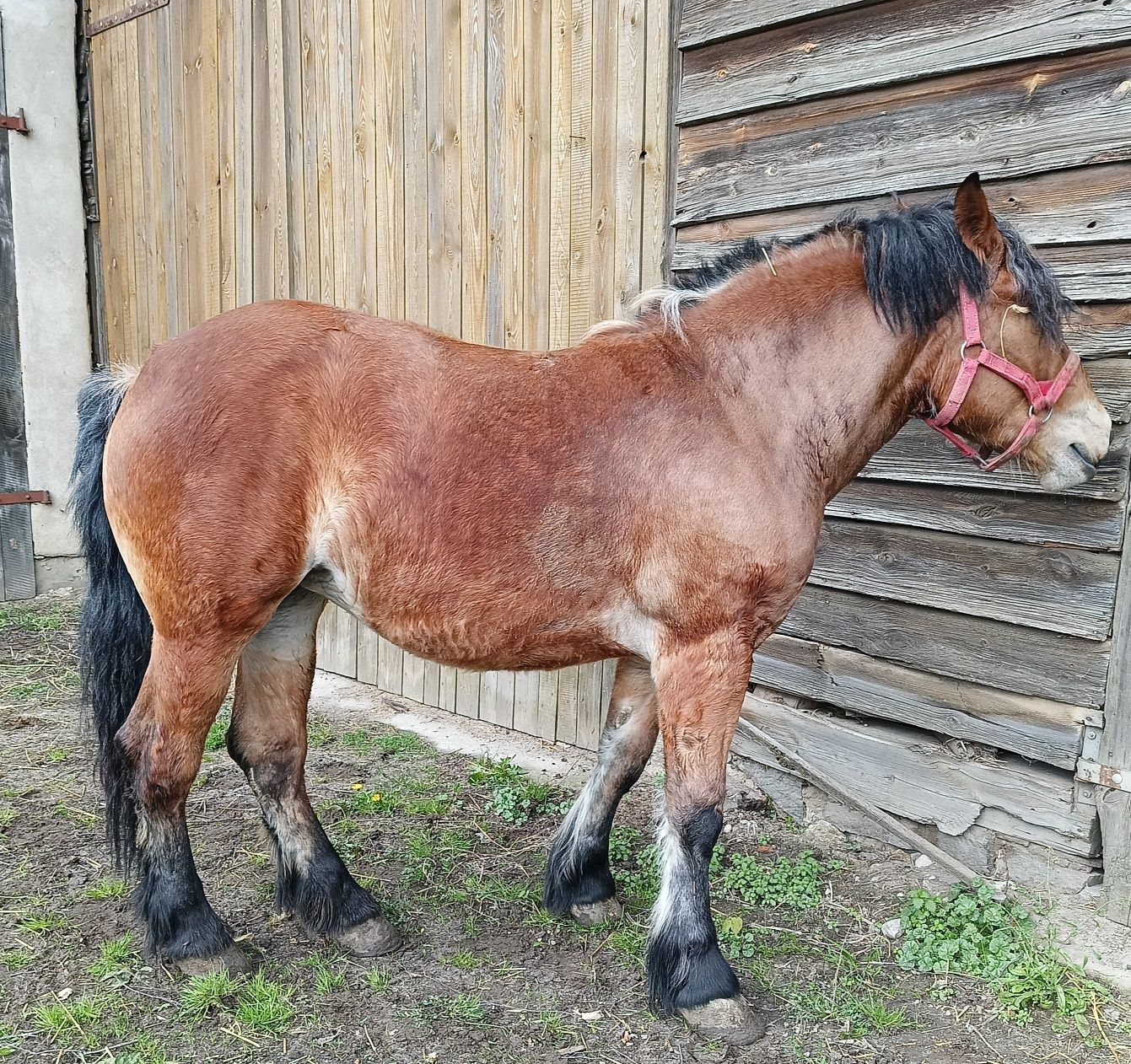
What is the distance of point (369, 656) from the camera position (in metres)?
5.37

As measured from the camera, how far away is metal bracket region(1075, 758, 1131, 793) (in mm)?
2875

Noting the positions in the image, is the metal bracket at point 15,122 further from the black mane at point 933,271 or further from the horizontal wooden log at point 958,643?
the black mane at point 933,271

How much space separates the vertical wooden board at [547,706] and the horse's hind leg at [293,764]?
1.64 metres

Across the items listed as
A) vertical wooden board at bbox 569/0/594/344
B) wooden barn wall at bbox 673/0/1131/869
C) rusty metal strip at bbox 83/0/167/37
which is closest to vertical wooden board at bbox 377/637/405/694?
vertical wooden board at bbox 569/0/594/344

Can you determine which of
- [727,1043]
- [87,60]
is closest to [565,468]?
[727,1043]

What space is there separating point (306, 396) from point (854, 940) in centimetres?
241

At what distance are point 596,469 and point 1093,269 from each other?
1676 millimetres

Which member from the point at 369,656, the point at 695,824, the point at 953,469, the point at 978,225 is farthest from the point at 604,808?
the point at 369,656

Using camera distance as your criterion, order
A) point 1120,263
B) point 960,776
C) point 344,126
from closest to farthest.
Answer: point 1120,263 < point 960,776 < point 344,126

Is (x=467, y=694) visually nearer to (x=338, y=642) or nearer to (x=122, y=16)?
(x=338, y=642)

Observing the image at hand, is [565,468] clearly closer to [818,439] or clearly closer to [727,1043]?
[818,439]

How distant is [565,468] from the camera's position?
2492mm

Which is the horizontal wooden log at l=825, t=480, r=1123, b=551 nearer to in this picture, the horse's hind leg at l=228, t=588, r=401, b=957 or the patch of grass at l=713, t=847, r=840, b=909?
the patch of grass at l=713, t=847, r=840, b=909

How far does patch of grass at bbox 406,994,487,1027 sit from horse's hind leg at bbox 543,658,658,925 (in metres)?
0.52
